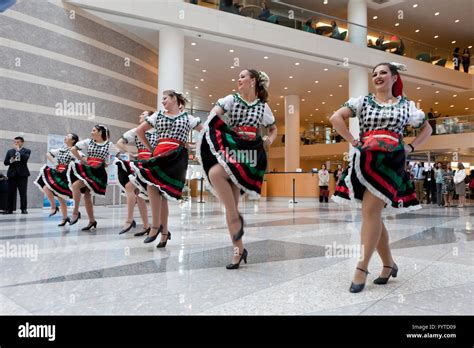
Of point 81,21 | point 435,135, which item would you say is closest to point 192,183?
point 81,21

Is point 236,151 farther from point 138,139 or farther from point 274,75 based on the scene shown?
point 274,75

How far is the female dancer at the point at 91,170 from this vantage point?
543 centimetres

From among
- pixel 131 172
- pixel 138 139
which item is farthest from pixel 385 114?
pixel 131 172

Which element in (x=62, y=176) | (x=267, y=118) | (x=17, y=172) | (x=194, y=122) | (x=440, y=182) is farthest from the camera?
(x=440, y=182)

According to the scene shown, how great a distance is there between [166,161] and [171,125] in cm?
38

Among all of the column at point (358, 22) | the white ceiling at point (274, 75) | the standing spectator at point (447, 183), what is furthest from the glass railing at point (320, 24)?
the standing spectator at point (447, 183)

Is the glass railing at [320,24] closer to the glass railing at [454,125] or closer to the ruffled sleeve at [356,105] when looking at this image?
the glass railing at [454,125]

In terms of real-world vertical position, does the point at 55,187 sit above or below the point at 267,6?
below

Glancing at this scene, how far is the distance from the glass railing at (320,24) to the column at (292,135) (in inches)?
218

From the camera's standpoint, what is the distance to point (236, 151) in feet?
9.77

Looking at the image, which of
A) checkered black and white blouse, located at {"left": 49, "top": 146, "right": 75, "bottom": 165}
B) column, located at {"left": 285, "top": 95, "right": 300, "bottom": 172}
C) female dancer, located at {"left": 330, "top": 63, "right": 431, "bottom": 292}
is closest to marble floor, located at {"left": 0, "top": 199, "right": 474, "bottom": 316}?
female dancer, located at {"left": 330, "top": 63, "right": 431, "bottom": 292}
